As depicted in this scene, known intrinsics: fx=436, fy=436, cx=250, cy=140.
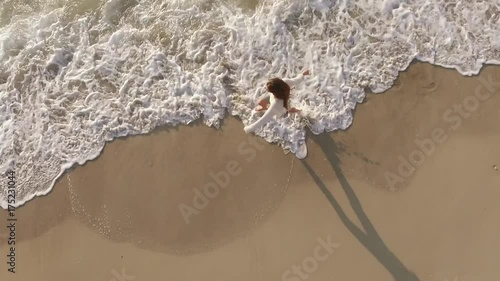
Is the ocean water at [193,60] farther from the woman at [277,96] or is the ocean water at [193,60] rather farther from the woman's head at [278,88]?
the woman's head at [278,88]

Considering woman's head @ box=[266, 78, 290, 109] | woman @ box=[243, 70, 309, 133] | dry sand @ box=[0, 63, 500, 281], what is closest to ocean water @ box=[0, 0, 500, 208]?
dry sand @ box=[0, 63, 500, 281]

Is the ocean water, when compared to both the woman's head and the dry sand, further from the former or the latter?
the woman's head

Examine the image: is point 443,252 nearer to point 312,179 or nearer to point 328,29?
point 312,179

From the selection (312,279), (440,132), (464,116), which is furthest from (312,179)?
(464,116)

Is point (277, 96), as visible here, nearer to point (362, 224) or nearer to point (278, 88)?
point (278, 88)

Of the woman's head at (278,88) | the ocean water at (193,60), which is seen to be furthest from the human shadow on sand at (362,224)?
the woman's head at (278,88)
